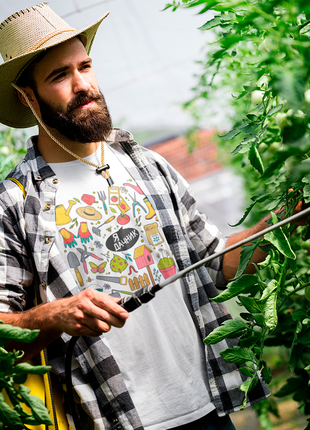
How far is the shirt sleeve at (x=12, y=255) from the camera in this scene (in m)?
1.35

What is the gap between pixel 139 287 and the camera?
1.46 m

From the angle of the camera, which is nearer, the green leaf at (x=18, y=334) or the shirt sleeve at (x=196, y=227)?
the green leaf at (x=18, y=334)

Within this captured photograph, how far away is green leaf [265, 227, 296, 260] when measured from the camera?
902 mm

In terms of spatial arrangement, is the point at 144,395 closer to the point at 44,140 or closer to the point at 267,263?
the point at 267,263

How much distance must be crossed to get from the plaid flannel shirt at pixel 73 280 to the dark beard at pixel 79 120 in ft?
0.43

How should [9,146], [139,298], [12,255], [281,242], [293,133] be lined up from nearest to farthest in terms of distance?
1. [293,133]
2. [281,242]
3. [139,298]
4. [12,255]
5. [9,146]

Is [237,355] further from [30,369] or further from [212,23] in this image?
[212,23]

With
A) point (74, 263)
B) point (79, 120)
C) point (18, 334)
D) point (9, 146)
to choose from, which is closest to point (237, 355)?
point (18, 334)

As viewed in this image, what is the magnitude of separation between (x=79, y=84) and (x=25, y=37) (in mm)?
257

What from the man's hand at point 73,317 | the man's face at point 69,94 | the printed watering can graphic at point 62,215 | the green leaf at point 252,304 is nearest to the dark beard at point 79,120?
the man's face at point 69,94

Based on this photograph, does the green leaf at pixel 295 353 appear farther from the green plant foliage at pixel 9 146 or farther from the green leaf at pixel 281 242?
the green plant foliage at pixel 9 146

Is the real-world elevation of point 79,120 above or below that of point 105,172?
above

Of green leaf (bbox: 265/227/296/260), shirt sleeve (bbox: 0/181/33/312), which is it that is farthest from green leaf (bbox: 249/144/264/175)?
shirt sleeve (bbox: 0/181/33/312)

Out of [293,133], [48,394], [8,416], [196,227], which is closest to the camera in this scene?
[293,133]
